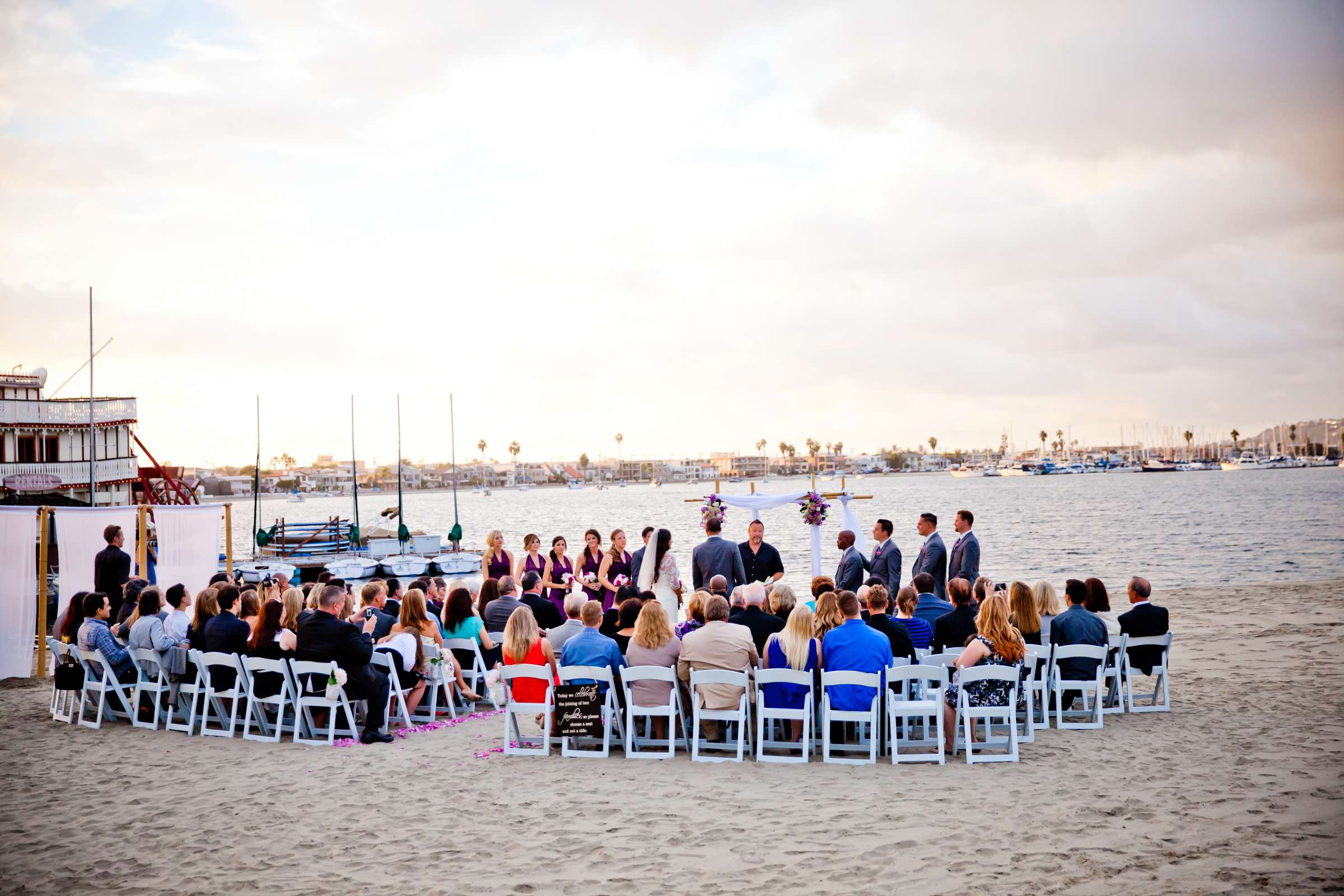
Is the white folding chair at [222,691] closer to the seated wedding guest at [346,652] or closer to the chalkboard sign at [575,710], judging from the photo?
the seated wedding guest at [346,652]

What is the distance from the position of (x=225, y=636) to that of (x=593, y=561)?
4892 mm

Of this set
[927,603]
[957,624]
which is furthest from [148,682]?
[957,624]

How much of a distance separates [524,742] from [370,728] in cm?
143

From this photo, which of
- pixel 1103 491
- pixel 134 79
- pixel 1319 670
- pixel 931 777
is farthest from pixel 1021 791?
pixel 1103 491

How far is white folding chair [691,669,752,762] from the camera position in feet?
23.7

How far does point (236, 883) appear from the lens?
198 inches

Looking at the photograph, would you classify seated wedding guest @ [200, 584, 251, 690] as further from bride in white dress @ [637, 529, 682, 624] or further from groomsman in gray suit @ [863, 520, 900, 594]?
groomsman in gray suit @ [863, 520, 900, 594]

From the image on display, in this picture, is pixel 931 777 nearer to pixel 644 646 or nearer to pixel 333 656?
pixel 644 646

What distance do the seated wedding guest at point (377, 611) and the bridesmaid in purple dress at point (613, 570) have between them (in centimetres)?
304

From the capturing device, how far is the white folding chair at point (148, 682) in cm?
866

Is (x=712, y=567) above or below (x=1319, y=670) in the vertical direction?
above

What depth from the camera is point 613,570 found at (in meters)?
12.0

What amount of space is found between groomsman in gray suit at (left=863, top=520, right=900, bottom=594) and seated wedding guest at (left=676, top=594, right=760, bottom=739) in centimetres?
396

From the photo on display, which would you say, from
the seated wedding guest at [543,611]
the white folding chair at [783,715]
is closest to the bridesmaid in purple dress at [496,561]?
the seated wedding guest at [543,611]
